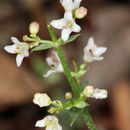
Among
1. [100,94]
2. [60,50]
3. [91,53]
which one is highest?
[60,50]

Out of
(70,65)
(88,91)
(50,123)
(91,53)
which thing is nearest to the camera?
(88,91)

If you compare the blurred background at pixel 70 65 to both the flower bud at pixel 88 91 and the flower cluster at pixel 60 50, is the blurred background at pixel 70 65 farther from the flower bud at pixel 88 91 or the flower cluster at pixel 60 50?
the flower bud at pixel 88 91

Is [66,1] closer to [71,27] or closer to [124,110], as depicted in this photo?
[71,27]

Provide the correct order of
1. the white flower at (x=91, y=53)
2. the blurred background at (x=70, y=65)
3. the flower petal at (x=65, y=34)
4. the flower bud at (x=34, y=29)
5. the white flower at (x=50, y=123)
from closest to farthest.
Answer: the flower petal at (x=65, y=34) → the flower bud at (x=34, y=29) → the white flower at (x=50, y=123) → the white flower at (x=91, y=53) → the blurred background at (x=70, y=65)

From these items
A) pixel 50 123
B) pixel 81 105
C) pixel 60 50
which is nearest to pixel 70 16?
pixel 60 50

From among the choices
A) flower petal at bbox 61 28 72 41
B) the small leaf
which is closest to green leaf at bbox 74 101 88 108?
the small leaf

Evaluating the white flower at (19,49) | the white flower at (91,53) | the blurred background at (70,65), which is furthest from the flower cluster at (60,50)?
the blurred background at (70,65)

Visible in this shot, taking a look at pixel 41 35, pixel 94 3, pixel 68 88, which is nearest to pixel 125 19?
pixel 94 3

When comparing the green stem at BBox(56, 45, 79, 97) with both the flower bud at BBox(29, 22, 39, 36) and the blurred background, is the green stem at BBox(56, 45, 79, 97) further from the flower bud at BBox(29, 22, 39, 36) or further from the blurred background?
the blurred background

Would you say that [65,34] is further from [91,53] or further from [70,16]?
[91,53]
